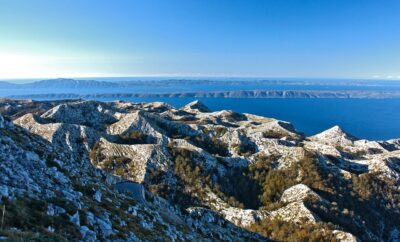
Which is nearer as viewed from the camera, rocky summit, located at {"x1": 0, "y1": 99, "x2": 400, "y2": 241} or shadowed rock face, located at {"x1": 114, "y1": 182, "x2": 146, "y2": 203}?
rocky summit, located at {"x1": 0, "y1": 99, "x2": 400, "y2": 241}

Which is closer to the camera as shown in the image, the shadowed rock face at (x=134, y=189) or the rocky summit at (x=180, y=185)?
the rocky summit at (x=180, y=185)

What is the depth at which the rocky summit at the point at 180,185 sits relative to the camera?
22.7 m

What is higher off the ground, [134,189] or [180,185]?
[134,189]

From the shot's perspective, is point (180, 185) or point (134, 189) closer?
point (134, 189)

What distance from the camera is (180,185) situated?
78938 millimetres

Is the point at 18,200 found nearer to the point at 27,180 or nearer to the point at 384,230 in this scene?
the point at 27,180

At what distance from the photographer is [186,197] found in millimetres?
75312

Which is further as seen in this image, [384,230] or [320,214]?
[384,230]

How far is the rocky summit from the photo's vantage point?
74.5ft

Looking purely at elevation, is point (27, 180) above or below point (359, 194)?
above

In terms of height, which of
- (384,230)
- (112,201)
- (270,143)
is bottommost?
(384,230)

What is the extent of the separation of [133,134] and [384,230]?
75.1 m

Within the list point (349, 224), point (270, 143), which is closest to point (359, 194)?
point (349, 224)

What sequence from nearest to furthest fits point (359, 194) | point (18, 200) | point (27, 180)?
1. point (18, 200)
2. point (27, 180)
3. point (359, 194)
